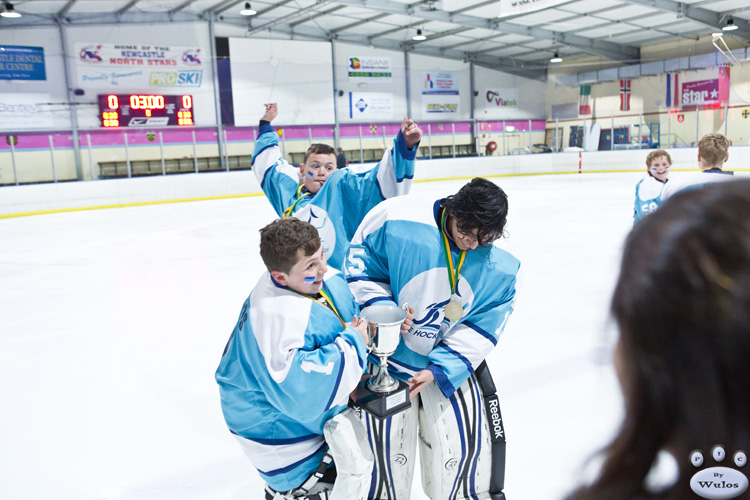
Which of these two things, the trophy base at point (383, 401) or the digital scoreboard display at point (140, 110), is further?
the digital scoreboard display at point (140, 110)

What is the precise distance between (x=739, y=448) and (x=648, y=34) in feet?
69.5

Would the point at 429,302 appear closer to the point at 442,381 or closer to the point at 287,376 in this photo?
the point at 442,381

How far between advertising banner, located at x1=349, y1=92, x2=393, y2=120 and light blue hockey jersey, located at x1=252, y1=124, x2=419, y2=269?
47.3 ft

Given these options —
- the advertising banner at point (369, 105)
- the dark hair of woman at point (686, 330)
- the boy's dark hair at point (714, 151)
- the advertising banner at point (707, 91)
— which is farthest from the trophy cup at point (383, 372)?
the advertising banner at point (707, 91)

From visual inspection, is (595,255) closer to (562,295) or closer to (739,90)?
(562,295)

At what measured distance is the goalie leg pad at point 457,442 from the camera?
1611mm

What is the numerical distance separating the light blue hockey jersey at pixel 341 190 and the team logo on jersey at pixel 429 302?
2.53 feet

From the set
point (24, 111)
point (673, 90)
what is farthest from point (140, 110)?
point (673, 90)

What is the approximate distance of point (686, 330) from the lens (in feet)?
1.31

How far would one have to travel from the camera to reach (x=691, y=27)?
56.9 ft

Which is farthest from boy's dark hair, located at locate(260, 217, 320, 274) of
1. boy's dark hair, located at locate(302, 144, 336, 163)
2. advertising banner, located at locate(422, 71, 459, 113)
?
advertising banner, located at locate(422, 71, 459, 113)

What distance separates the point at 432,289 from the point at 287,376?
0.51 meters

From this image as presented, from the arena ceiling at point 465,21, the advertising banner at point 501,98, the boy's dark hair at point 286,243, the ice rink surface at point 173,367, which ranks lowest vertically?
the ice rink surface at point 173,367

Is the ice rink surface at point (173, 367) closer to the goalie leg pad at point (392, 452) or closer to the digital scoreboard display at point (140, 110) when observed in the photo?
the goalie leg pad at point (392, 452)
